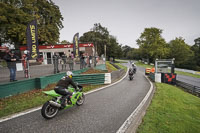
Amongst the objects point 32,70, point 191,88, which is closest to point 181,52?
point 191,88

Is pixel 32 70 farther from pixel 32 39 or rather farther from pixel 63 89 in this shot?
pixel 63 89

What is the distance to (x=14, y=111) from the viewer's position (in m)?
3.96

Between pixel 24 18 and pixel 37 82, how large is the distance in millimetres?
20815

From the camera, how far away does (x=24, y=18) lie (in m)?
20.2

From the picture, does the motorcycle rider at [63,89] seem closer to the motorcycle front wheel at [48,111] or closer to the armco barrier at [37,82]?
the motorcycle front wheel at [48,111]

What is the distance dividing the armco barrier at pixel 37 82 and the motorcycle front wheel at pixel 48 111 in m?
3.23

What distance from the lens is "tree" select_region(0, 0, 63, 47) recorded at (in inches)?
752

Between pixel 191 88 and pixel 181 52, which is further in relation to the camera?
pixel 181 52

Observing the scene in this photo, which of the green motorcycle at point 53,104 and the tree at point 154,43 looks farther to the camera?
the tree at point 154,43

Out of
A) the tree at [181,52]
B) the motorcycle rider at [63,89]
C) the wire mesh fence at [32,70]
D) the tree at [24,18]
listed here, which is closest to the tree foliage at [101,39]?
the tree at [24,18]

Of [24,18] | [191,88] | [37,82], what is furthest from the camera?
[24,18]

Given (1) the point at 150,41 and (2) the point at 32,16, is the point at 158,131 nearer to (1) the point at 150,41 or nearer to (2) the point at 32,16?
(2) the point at 32,16

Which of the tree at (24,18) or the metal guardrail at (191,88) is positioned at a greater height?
the tree at (24,18)

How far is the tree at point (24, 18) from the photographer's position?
1911cm
